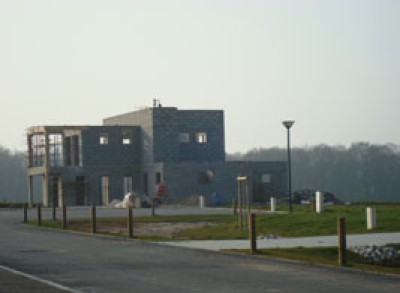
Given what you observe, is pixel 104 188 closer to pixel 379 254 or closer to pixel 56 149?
pixel 56 149

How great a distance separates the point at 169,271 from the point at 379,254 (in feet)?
19.2

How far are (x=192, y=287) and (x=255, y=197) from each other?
6823cm

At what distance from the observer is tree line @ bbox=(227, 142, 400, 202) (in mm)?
138000

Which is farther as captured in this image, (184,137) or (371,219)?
(184,137)

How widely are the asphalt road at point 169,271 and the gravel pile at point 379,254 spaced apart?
2.50 m

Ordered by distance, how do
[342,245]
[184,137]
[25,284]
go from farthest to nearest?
[184,137], [342,245], [25,284]

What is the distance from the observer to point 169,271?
1966 centimetres

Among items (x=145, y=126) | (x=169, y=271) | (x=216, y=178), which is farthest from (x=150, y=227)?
(x=145, y=126)

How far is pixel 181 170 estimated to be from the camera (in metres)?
83.1

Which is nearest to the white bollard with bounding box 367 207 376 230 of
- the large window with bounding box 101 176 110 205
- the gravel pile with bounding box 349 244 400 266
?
the gravel pile with bounding box 349 244 400 266

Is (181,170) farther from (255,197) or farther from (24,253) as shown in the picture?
(24,253)

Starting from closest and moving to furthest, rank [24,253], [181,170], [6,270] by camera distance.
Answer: [6,270] < [24,253] < [181,170]

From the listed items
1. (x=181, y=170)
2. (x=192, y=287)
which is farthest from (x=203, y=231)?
(x=181, y=170)

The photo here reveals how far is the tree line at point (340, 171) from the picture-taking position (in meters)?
136
